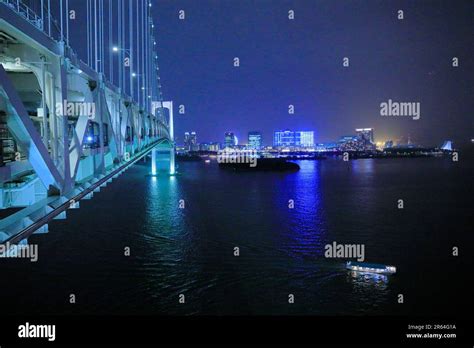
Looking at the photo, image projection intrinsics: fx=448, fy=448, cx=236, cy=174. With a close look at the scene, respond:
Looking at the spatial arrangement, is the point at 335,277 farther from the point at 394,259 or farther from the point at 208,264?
the point at 208,264

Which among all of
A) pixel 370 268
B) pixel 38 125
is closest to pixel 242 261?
pixel 370 268

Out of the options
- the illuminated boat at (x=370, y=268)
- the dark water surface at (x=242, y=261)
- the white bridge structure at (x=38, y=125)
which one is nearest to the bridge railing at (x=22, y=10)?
the white bridge structure at (x=38, y=125)

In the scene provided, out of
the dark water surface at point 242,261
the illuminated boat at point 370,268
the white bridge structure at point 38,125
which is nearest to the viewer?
the white bridge structure at point 38,125

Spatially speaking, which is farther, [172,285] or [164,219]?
[164,219]

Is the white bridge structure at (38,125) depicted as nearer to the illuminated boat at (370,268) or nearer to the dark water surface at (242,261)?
the dark water surface at (242,261)

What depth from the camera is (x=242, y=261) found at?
1741 cm

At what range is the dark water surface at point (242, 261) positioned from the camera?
46.1 ft

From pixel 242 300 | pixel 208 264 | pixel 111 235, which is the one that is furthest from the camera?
pixel 111 235

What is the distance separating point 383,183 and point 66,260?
36.2 metres

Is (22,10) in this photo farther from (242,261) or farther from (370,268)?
(370,268)

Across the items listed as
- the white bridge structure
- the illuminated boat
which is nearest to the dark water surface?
the illuminated boat

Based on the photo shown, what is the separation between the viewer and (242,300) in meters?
14.1

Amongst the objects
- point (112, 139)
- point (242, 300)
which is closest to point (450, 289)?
point (242, 300)

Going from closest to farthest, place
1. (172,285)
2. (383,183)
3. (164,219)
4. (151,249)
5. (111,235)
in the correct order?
1. (172,285)
2. (151,249)
3. (111,235)
4. (164,219)
5. (383,183)
